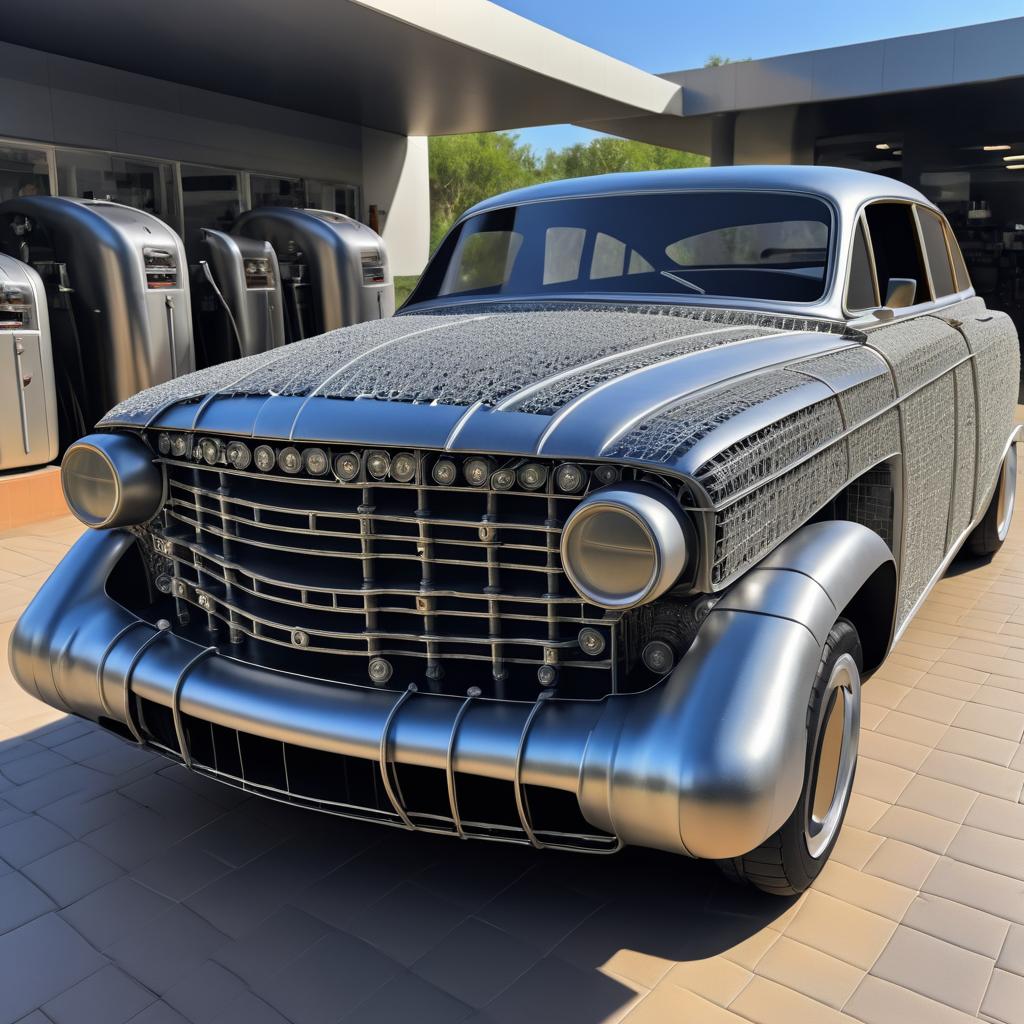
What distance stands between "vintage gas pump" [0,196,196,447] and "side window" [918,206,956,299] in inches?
221

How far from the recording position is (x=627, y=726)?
6.49 feet

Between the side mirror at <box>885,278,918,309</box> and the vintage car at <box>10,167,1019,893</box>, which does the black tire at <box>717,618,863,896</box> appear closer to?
the vintage car at <box>10,167,1019,893</box>

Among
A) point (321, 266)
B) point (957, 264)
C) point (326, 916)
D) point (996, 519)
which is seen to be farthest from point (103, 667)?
point (321, 266)

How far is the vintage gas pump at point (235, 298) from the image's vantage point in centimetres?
887

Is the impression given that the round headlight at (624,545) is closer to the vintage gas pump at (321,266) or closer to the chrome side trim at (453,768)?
the chrome side trim at (453,768)

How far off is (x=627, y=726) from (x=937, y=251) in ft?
11.4

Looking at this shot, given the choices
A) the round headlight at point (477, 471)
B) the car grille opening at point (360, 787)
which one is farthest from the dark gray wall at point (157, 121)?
the round headlight at point (477, 471)

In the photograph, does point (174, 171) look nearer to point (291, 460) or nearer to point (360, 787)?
point (291, 460)

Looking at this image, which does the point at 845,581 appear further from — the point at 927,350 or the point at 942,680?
the point at 942,680

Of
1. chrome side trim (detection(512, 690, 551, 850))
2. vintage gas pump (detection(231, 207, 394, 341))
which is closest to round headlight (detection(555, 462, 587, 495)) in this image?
chrome side trim (detection(512, 690, 551, 850))

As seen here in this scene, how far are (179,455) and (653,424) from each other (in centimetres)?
129

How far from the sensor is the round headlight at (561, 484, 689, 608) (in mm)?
1872

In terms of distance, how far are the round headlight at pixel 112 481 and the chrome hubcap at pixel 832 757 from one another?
69.9 inches

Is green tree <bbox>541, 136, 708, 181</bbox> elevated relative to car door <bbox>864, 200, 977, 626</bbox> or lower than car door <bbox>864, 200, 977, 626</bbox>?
elevated
